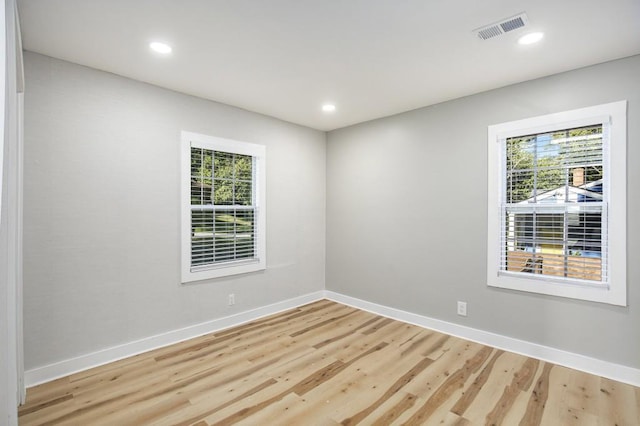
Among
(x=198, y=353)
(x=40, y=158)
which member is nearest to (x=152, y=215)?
(x=40, y=158)

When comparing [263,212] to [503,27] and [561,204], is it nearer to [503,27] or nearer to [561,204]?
[503,27]

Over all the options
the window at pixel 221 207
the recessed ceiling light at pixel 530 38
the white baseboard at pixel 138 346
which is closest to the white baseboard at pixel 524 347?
the white baseboard at pixel 138 346

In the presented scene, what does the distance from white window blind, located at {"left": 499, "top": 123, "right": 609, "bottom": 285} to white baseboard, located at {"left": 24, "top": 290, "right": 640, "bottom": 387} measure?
695 mm

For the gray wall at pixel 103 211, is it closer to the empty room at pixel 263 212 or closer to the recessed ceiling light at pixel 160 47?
the empty room at pixel 263 212

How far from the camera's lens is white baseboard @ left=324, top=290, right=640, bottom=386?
8.63 feet

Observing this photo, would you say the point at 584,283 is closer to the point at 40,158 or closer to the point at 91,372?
the point at 91,372

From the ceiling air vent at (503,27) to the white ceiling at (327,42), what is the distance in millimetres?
52

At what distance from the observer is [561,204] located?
292 centimetres

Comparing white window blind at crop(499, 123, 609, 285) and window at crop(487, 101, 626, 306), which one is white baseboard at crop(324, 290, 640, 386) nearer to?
window at crop(487, 101, 626, 306)

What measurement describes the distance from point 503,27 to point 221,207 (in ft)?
10.2

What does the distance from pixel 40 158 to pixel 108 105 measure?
72 centimetres

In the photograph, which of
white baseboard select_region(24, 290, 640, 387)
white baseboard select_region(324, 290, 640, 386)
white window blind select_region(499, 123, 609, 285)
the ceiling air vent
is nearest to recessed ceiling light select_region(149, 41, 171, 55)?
the ceiling air vent

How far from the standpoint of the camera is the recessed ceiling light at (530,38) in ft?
7.54

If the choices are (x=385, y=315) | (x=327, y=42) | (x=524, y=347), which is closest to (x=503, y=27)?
(x=327, y=42)
